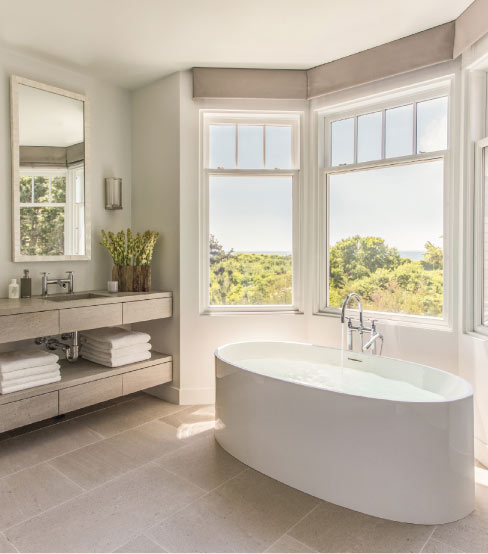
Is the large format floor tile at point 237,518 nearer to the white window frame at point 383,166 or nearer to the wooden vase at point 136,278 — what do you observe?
the white window frame at point 383,166

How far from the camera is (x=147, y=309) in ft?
10.6

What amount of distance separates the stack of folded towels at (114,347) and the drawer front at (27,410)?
1.57 feet

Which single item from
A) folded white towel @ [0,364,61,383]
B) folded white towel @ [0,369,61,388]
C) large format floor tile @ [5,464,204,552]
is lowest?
large format floor tile @ [5,464,204,552]

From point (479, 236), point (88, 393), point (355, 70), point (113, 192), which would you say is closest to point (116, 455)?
point (88, 393)

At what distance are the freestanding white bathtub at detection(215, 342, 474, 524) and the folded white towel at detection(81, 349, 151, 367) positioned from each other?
2.77ft

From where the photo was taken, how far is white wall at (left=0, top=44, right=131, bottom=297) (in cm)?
296

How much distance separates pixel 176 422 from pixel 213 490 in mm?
925

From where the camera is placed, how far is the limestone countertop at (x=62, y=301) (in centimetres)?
253

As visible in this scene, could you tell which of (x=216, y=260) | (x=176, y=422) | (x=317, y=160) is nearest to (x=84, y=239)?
(x=216, y=260)

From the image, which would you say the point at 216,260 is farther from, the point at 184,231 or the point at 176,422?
the point at 176,422

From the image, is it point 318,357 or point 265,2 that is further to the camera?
point 318,357

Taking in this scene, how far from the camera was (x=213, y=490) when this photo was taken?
7.25 ft

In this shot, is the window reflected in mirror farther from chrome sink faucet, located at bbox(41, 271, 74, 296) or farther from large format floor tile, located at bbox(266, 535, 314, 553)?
large format floor tile, located at bbox(266, 535, 314, 553)

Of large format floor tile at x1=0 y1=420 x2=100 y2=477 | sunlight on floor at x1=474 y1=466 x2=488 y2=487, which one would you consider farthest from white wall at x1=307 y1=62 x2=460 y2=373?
large format floor tile at x1=0 y1=420 x2=100 y2=477
